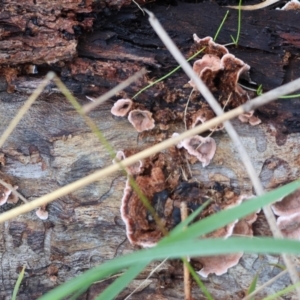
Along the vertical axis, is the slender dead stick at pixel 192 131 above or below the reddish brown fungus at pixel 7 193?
above

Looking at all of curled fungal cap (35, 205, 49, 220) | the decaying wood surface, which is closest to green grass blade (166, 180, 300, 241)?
the decaying wood surface

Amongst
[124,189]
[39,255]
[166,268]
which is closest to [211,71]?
[124,189]

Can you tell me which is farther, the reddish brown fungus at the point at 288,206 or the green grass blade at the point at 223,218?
the reddish brown fungus at the point at 288,206

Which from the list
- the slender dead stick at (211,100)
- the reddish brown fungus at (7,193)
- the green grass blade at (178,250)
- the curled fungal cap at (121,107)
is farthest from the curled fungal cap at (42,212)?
the slender dead stick at (211,100)

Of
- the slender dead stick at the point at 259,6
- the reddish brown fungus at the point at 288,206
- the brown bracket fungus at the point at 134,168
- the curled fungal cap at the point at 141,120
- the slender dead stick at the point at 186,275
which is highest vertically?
the slender dead stick at the point at 259,6

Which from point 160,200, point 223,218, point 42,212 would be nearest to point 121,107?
point 160,200

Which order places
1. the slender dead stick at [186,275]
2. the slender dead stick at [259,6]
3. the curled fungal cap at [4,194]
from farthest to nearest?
the slender dead stick at [259,6] → the curled fungal cap at [4,194] → the slender dead stick at [186,275]

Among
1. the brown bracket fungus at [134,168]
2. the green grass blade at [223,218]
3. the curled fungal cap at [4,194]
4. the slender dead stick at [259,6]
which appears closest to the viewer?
the green grass blade at [223,218]

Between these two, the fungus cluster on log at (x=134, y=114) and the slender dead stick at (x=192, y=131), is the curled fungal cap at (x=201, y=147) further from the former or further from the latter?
the slender dead stick at (x=192, y=131)
